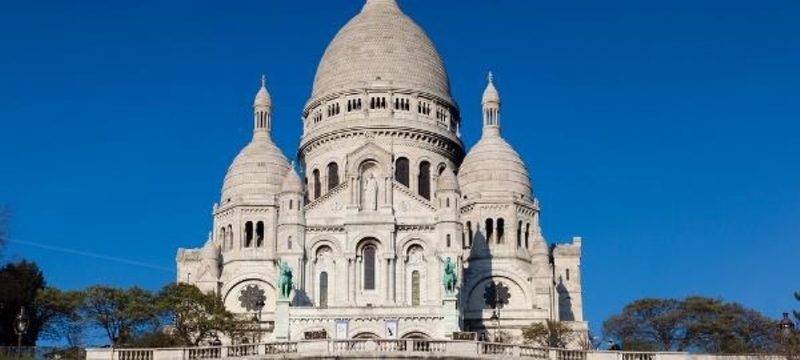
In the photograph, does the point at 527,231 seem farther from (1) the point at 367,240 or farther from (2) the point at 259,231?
(2) the point at 259,231

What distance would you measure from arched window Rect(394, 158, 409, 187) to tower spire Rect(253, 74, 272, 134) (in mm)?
11794

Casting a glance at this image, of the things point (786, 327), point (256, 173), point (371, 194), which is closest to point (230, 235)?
point (256, 173)

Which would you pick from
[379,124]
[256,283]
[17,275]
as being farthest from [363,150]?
[17,275]

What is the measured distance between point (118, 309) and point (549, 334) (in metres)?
25.8

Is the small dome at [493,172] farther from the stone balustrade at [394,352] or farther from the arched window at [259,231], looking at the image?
Answer: the stone balustrade at [394,352]

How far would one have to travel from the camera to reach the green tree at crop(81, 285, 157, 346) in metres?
80.3

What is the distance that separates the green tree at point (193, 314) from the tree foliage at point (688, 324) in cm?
2466

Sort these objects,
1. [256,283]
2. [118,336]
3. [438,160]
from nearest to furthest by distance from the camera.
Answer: [118,336] < [256,283] < [438,160]

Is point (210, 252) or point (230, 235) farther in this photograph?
point (230, 235)

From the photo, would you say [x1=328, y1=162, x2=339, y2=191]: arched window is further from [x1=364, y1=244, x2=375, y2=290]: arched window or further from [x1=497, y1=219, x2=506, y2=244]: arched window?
[x1=497, y1=219, x2=506, y2=244]: arched window

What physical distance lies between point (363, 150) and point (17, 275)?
30.6m

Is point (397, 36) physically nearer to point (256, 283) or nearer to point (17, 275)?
point (256, 283)

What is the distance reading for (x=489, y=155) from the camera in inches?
4208

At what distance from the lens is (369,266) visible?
96.4 m
